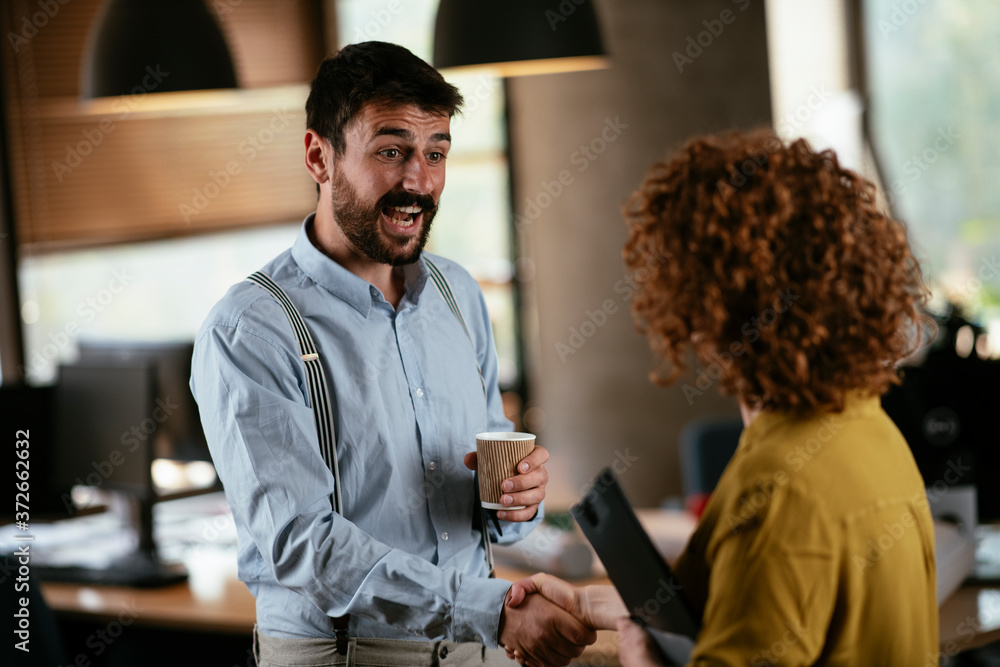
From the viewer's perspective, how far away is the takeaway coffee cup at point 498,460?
1592mm

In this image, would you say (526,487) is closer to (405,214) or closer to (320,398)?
(320,398)

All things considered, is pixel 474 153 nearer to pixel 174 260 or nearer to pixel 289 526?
pixel 174 260

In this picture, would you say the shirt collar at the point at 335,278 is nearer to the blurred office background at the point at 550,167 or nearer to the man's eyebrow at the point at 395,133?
the man's eyebrow at the point at 395,133

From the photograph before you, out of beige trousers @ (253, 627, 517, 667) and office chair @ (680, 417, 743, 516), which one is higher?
beige trousers @ (253, 627, 517, 667)

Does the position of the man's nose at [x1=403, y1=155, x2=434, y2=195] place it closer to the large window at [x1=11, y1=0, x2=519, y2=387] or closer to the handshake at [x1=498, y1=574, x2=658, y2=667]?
the handshake at [x1=498, y1=574, x2=658, y2=667]

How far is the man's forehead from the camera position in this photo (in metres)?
1.64

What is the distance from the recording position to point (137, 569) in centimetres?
290

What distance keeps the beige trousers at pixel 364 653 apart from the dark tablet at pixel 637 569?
0.44m

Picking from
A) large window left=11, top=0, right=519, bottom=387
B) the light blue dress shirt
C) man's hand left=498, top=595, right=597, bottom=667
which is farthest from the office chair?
man's hand left=498, top=595, right=597, bottom=667

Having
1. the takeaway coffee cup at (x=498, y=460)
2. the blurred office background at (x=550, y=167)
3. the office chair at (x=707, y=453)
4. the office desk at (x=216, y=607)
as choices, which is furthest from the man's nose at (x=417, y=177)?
the blurred office background at (x=550, y=167)

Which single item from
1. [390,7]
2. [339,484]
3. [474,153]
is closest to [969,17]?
[474,153]

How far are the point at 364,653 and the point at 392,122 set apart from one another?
85cm

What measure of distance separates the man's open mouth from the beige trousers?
0.67 metres

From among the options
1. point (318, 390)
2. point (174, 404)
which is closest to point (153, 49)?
point (174, 404)
